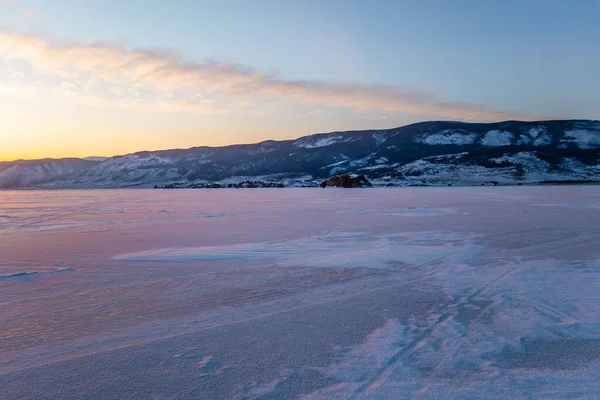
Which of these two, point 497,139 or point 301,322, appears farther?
point 497,139

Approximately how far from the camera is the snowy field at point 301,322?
3.30 metres

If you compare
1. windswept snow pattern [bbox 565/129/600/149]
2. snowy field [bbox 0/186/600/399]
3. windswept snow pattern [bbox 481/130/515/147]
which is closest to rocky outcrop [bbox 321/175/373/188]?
snowy field [bbox 0/186/600/399]

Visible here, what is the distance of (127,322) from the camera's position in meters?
4.65

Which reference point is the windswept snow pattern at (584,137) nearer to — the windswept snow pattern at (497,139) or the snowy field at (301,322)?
the windswept snow pattern at (497,139)

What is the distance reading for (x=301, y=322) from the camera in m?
4.66

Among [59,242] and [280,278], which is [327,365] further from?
[59,242]

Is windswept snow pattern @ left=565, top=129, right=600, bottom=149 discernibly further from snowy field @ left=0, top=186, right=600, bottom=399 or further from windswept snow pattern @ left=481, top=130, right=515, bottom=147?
snowy field @ left=0, top=186, right=600, bottom=399

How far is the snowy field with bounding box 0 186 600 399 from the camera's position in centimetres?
330

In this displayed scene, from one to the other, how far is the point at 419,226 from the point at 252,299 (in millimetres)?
9395

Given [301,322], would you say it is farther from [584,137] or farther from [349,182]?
[584,137]

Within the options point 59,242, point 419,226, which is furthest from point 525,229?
point 59,242

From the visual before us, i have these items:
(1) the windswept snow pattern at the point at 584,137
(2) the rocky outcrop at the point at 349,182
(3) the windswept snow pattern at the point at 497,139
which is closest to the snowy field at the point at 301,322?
(2) the rocky outcrop at the point at 349,182

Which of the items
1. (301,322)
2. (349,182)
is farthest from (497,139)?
(301,322)

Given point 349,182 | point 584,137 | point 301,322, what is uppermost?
point 584,137
